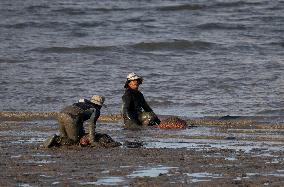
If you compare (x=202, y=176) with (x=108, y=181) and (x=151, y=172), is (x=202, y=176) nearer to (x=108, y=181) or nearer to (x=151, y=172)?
(x=151, y=172)

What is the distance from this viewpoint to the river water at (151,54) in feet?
73.4

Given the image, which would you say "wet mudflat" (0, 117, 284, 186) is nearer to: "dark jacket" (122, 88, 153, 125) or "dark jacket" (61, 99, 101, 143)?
"dark jacket" (61, 99, 101, 143)

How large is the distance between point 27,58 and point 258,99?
9878 mm

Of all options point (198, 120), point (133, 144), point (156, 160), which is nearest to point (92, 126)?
point (133, 144)

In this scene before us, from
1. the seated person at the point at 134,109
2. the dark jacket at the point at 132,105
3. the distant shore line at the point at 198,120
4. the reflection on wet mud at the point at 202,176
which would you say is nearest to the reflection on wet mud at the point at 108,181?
the reflection on wet mud at the point at 202,176

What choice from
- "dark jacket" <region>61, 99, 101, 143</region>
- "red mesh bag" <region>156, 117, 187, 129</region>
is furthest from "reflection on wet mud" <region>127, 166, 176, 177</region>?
"red mesh bag" <region>156, 117, 187, 129</region>

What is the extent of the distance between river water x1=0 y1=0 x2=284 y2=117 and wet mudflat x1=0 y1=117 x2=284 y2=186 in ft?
15.4

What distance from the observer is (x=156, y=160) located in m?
12.5

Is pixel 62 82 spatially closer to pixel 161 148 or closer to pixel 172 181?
pixel 161 148

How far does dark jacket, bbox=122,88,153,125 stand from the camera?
17620 mm

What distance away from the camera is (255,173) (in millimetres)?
11375

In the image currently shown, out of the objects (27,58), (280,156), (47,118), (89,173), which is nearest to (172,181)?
(89,173)

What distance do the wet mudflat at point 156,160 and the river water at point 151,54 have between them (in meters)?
4.70

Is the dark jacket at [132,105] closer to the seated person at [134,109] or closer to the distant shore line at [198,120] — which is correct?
the seated person at [134,109]
